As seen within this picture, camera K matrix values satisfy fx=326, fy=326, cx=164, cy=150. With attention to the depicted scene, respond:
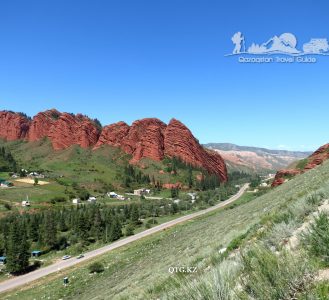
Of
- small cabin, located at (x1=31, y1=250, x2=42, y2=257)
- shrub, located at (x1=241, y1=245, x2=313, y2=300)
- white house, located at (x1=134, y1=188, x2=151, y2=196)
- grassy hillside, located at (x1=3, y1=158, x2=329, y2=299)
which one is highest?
shrub, located at (x1=241, y1=245, x2=313, y2=300)

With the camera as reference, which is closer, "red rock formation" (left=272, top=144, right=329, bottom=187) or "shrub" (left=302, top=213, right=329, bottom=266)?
"shrub" (left=302, top=213, right=329, bottom=266)

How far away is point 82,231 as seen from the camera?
84438mm

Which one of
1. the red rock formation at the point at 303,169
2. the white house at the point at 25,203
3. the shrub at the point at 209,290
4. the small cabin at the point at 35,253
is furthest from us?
the white house at the point at 25,203

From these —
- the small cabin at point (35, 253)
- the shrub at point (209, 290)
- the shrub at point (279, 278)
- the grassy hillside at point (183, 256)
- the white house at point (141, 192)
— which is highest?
the shrub at point (279, 278)

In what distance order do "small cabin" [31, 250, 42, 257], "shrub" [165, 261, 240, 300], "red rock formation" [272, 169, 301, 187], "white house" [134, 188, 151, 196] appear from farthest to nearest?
"white house" [134, 188, 151, 196], "red rock formation" [272, 169, 301, 187], "small cabin" [31, 250, 42, 257], "shrub" [165, 261, 240, 300]

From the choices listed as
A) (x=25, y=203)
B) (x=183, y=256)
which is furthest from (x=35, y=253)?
(x=183, y=256)

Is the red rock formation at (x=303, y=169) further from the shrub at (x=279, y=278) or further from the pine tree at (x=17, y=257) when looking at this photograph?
the shrub at (x=279, y=278)

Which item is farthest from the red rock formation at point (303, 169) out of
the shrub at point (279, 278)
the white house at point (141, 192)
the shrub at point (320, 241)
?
the shrub at point (279, 278)

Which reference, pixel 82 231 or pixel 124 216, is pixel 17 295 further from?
pixel 124 216

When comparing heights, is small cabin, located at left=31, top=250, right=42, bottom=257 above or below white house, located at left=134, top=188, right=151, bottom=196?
below

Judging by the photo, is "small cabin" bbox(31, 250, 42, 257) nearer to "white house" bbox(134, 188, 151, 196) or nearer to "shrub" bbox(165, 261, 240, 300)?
"shrub" bbox(165, 261, 240, 300)

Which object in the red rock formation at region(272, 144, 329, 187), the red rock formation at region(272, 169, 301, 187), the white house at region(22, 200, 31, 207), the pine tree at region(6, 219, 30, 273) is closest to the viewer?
the pine tree at region(6, 219, 30, 273)

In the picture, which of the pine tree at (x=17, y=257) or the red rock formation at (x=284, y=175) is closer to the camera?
the pine tree at (x=17, y=257)

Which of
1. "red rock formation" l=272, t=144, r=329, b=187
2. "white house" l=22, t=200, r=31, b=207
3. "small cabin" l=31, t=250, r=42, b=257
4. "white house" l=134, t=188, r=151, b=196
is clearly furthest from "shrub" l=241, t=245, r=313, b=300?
"white house" l=134, t=188, r=151, b=196
